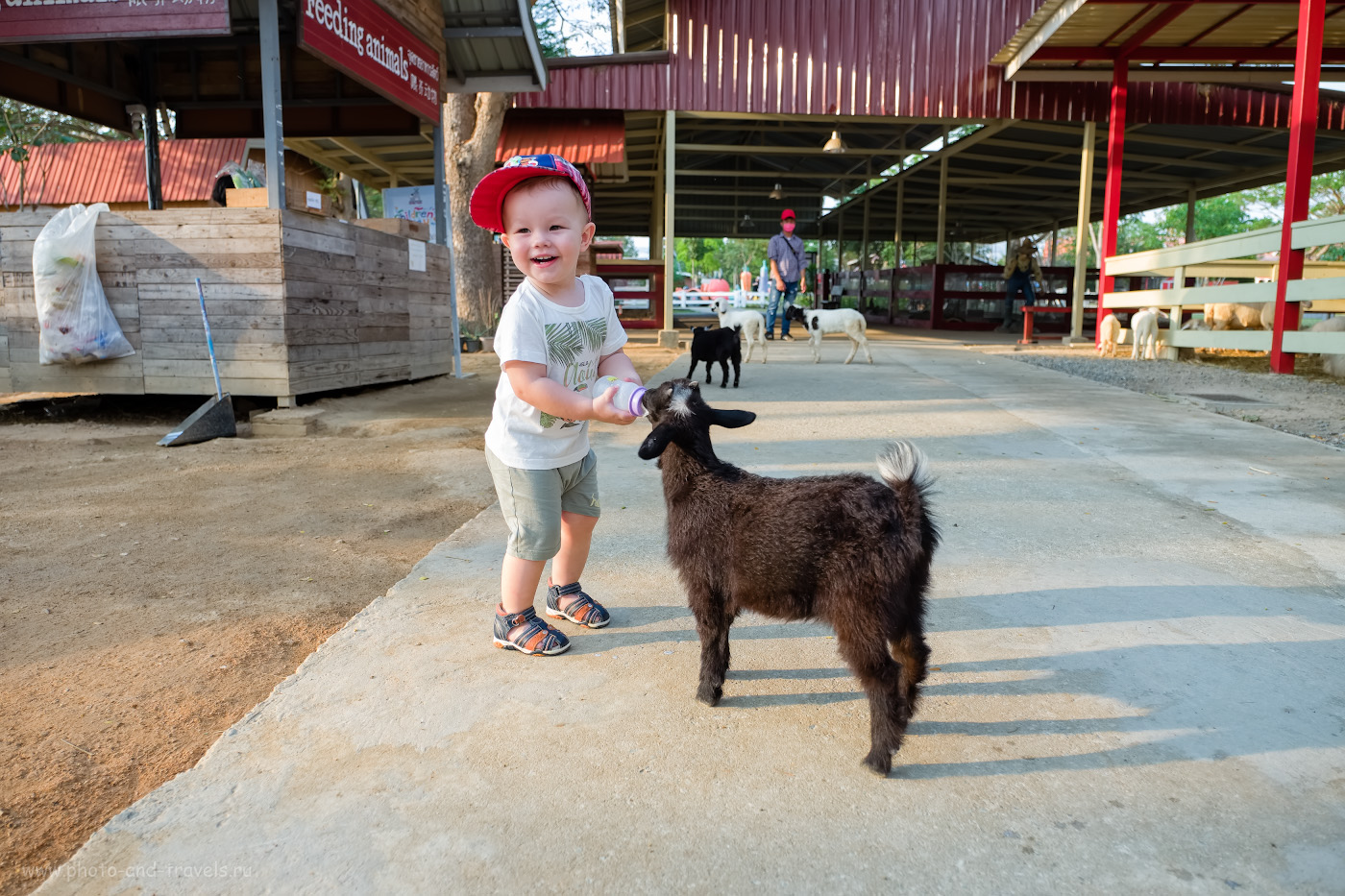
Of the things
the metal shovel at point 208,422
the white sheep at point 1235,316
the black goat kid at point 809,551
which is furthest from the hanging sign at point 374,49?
the white sheep at point 1235,316

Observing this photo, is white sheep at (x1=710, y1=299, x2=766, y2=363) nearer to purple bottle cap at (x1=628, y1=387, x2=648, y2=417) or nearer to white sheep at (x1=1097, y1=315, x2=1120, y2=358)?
white sheep at (x1=1097, y1=315, x2=1120, y2=358)

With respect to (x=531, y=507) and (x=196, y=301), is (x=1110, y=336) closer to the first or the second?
(x=196, y=301)

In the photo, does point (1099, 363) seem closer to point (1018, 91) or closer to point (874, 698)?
point (1018, 91)

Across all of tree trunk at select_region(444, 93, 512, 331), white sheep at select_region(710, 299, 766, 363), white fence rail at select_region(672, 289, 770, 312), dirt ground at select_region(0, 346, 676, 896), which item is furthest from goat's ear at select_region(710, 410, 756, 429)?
white fence rail at select_region(672, 289, 770, 312)

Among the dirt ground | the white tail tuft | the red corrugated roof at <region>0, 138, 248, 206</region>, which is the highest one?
Answer: the red corrugated roof at <region>0, 138, 248, 206</region>

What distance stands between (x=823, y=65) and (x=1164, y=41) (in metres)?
5.22

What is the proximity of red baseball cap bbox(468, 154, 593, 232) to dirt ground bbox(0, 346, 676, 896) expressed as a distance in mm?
1529

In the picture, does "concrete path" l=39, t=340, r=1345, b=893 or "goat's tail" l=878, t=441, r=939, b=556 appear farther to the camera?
"goat's tail" l=878, t=441, r=939, b=556

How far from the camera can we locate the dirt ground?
6.93 feet

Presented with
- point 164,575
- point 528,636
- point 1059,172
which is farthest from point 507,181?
point 1059,172

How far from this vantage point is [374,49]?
767 centimetres

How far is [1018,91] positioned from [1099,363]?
21.5ft

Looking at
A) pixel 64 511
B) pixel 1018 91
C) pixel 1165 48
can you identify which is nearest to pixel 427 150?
pixel 1018 91

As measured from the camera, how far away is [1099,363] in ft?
36.6
